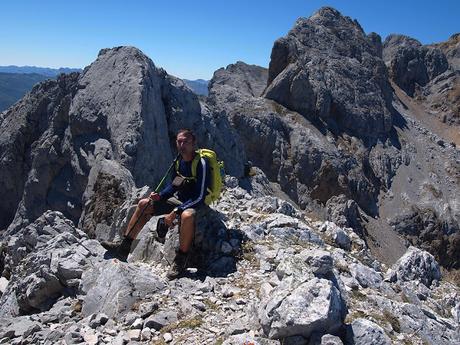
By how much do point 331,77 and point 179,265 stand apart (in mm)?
82700

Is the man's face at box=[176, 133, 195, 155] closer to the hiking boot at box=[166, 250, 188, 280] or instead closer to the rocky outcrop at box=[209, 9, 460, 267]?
the hiking boot at box=[166, 250, 188, 280]

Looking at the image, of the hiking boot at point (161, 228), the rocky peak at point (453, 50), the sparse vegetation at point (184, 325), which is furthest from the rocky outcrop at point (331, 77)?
the sparse vegetation at point (184, 325)

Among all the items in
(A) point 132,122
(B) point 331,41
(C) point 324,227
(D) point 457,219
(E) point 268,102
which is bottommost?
(D) point 457,219

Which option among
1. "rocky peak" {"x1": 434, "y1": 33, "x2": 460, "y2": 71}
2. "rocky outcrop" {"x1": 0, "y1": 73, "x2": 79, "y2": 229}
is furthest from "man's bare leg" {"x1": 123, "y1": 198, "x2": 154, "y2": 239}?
"rocky peak" {"x1": 434, "y1": 33, "x2": 460, "y2": 71}

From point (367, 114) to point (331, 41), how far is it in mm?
19183

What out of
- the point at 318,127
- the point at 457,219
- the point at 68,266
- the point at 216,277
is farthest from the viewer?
the point at 318,127

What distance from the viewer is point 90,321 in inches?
380

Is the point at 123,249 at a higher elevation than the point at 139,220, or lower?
lower

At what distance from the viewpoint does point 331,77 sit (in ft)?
291

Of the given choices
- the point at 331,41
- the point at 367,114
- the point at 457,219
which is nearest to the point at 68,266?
the point at 457,219

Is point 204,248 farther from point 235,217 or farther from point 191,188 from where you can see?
point 235,217

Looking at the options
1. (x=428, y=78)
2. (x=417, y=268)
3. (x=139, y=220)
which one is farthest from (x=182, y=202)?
(x=428, y=78)

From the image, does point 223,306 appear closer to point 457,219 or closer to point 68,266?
point 68,266

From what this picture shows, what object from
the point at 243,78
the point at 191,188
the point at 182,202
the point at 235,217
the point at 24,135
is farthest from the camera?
the point at 243,78
